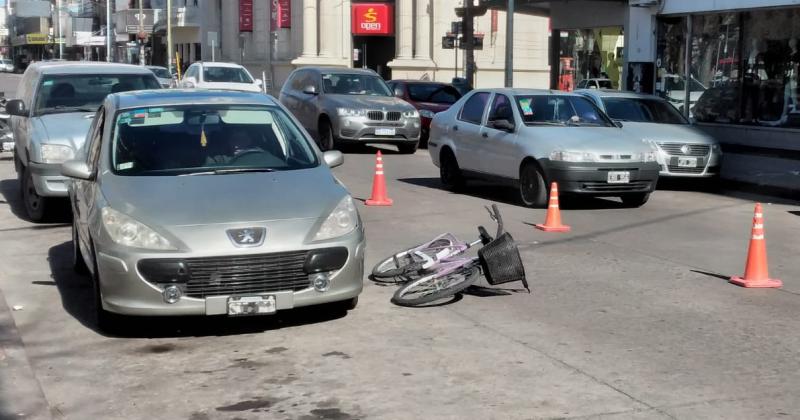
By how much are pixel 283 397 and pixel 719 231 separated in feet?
25.3

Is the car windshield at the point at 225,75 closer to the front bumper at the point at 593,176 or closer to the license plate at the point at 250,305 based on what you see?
the front bumper at the point at 593,176

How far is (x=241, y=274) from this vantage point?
6.45 metres

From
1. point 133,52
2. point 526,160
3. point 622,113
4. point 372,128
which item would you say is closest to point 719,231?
point 526,160

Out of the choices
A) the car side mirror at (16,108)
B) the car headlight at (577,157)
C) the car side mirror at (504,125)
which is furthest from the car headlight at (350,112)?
the car side mirror at (16,108)

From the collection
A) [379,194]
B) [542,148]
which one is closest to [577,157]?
[542,148]

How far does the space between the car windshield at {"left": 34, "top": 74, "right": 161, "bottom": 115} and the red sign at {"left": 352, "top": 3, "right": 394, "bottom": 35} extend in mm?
33484

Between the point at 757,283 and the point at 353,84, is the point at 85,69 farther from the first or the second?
the point at 353,84

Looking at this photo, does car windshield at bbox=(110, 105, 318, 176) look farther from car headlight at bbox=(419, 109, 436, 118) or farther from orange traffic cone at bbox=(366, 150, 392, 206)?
car headlight at bbox=(419, 109, 436, 118)

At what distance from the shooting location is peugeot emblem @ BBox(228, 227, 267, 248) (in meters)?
6.45

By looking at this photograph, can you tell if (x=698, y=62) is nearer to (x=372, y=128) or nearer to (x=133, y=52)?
(x=372, y=128)

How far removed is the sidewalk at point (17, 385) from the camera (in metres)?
5.35

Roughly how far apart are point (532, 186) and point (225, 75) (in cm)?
1783

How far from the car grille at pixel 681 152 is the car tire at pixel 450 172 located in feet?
10.4

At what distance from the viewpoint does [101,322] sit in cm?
686
